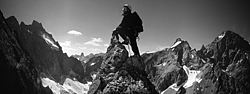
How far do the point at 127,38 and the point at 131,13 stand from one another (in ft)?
5.93

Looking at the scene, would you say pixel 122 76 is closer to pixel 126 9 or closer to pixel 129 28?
pixel 129 28

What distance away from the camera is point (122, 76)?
1373 cm

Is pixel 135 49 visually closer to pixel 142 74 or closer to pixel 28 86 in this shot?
pixel 142 74

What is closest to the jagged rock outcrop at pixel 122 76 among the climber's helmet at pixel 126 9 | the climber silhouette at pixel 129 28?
the climber silhouette at pixel 129 28

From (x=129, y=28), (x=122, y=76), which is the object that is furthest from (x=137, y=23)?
(x=122, y=76)

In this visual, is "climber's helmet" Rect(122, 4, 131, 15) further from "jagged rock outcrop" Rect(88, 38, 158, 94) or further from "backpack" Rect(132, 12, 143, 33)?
"jagged rock outcrop" Rect(88, 38, 158, 94)

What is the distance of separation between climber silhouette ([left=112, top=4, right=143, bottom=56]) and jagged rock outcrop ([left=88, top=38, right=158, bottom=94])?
52 cm

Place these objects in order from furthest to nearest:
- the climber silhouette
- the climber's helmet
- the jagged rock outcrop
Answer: the climber silhouette → the climber's helmet → the jagged rock outcrop

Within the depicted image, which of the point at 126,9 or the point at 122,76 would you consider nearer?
the point at 122,76

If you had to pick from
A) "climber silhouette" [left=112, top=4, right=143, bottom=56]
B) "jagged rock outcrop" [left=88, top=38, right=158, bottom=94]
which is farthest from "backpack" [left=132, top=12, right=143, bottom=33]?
"jagged rock outcrop" [left=88, top=38, right=158, bottom=94]

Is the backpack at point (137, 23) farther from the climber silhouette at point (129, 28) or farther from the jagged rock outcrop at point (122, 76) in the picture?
the jagged rock outcrop at point (122, 76)

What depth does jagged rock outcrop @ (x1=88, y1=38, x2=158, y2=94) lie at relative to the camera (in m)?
13.3

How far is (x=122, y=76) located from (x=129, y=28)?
2.87 m

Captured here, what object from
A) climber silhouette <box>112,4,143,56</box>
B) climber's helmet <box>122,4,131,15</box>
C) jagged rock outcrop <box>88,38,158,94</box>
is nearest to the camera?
jagged rock outcrop <box>88,38,158,94</box>
